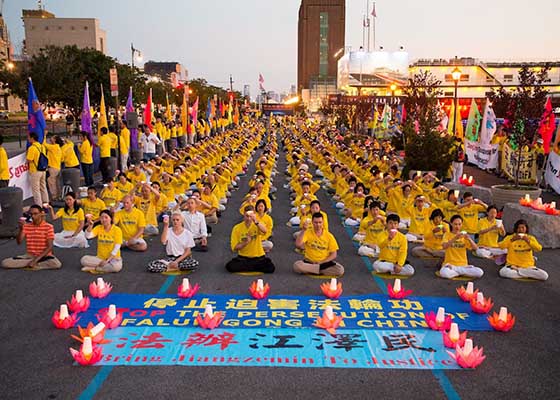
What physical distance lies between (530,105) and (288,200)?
7432 mm

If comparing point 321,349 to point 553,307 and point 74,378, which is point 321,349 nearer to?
point 74,378

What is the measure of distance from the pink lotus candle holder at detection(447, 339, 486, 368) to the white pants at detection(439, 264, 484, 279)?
10.6 feet

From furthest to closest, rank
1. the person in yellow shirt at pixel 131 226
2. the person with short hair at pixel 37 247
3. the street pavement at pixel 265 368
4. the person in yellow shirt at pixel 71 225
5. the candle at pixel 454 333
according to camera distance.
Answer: the person in yellow shirt at pixel 71 225 → the person in yellow shirt at pixel 131 226 → the person with short hair at pixel 37 247 → the candle at pixel 454 333 → the street pavement at pixel 265 368

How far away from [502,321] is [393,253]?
2.65m

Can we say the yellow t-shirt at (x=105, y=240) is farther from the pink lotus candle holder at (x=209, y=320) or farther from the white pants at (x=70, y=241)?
the pink lotus candle holder at (x=209, y=320)

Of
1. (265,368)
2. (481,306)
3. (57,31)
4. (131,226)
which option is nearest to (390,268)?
(481,306)

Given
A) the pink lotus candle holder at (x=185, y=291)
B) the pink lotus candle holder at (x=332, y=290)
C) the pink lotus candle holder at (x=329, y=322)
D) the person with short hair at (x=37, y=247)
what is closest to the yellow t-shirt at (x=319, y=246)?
the pink lotus candle holder at (x=332, y=290)

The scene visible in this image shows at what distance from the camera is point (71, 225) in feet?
35.7

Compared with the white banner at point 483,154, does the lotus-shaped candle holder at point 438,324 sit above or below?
below

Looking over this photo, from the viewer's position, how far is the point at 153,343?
625cm

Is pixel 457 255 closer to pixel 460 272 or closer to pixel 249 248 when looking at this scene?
pixel 460 272

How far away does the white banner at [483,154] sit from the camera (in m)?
21.7

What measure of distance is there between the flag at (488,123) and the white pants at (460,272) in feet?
40.4

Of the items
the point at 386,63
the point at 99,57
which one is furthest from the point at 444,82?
the point at 99,57
